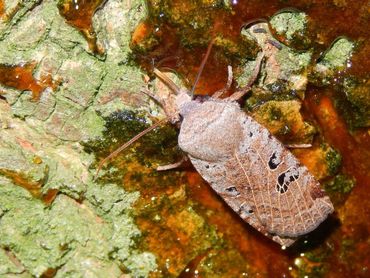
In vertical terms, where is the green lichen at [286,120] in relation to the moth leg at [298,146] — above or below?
above

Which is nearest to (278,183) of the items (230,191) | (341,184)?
(230,191)

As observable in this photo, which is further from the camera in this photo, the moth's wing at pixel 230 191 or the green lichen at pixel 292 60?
the moth's wing at pixel 230 191

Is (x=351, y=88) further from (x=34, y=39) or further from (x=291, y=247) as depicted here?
(x=34, y=39)

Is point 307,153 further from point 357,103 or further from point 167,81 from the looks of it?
point 167,81

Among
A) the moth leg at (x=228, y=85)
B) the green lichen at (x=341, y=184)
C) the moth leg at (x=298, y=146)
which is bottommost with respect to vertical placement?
the green lichen at (x=341, y=184)

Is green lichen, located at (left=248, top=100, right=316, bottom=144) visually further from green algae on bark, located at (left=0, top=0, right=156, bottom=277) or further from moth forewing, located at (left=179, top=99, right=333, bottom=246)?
green algae on bark, located at (left=0, top=0, right=156, bottom=277)

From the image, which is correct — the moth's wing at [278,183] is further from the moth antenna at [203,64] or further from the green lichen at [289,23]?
the green lichen at [289,23]

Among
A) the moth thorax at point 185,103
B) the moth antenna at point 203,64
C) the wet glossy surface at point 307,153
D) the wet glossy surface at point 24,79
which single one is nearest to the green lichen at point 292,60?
the wet glossy surface at point 307,153

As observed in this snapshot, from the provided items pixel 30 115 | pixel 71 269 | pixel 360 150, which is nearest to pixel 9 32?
pixel 30 115

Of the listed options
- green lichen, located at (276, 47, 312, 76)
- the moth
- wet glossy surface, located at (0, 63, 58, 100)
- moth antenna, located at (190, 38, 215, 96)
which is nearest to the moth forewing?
the moth
